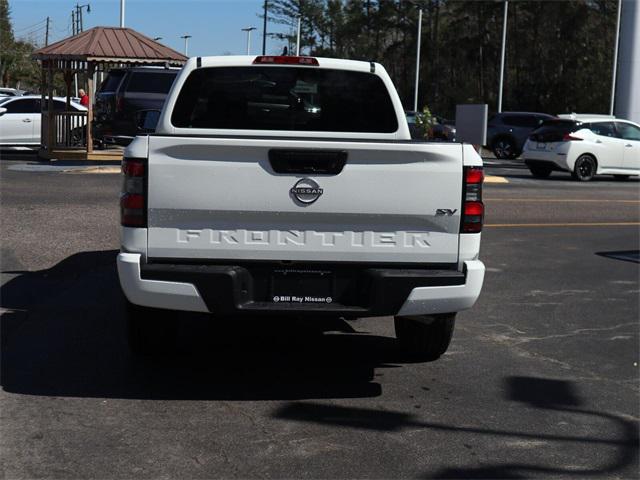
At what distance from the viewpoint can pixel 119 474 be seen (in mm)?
4574

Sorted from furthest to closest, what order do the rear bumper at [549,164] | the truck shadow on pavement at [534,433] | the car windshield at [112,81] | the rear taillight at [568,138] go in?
the car windshield at [112,81], the rear bumper at [549,164], the rear taillight at [568,138], the truck shadow on pavement at [534,433]

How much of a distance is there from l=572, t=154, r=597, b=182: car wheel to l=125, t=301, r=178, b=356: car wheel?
19.7 meters

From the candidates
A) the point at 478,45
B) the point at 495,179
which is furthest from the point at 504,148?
the point at 478,45

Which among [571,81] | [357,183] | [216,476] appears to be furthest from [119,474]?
[571,81]

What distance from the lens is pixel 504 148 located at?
3550cm

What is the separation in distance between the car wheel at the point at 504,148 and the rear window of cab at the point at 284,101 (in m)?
28.7

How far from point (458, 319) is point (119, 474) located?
14.1ft

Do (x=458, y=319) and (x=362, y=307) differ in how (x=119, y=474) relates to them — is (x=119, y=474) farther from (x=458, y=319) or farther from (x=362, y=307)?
(x=458, y=319)

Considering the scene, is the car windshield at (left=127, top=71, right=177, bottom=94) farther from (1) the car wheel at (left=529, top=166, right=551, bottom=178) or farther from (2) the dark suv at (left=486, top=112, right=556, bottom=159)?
(2) the dark suv at (left=486, top=112, right=556, bottom=159)

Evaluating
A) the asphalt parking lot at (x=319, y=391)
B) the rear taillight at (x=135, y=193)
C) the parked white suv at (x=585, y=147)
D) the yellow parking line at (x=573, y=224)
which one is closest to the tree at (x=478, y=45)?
the parked white suv at (x=585, y=147)

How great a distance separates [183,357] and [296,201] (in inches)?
68.9

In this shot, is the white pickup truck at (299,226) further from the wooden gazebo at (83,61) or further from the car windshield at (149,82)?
the wooden gazebo at (83,61)

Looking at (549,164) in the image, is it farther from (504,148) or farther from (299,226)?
(299,226)

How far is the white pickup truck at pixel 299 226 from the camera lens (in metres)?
5.55
